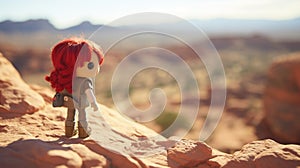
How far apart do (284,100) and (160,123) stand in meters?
5.75

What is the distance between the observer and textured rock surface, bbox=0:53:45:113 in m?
4.45

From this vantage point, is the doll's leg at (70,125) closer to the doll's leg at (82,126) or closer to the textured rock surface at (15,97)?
the doll's leg at (82,126)

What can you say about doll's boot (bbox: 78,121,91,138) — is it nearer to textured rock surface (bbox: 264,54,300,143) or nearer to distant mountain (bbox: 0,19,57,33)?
textured rock surface (bbox: 264,54,300,143)

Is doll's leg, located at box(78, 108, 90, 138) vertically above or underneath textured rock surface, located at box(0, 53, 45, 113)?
underneath

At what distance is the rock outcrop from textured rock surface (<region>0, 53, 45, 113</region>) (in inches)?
1.8

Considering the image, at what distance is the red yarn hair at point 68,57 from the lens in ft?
11.9

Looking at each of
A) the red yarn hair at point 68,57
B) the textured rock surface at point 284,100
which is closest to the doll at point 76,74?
the red yarn hair at point 68,57

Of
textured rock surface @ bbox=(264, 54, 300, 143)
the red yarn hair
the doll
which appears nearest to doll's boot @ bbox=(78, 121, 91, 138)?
the doll

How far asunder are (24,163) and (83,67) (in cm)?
109

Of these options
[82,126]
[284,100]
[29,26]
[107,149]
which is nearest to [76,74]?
[82,126]

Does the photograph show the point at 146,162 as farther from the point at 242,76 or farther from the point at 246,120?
the point at 242,76

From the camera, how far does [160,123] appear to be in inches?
680

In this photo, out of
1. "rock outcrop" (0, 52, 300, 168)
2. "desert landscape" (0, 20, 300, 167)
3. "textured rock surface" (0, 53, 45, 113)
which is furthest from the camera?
"textured rock surface" (0, 53, 45, 113)

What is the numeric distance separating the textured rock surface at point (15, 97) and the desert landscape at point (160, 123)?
1 centimetres
